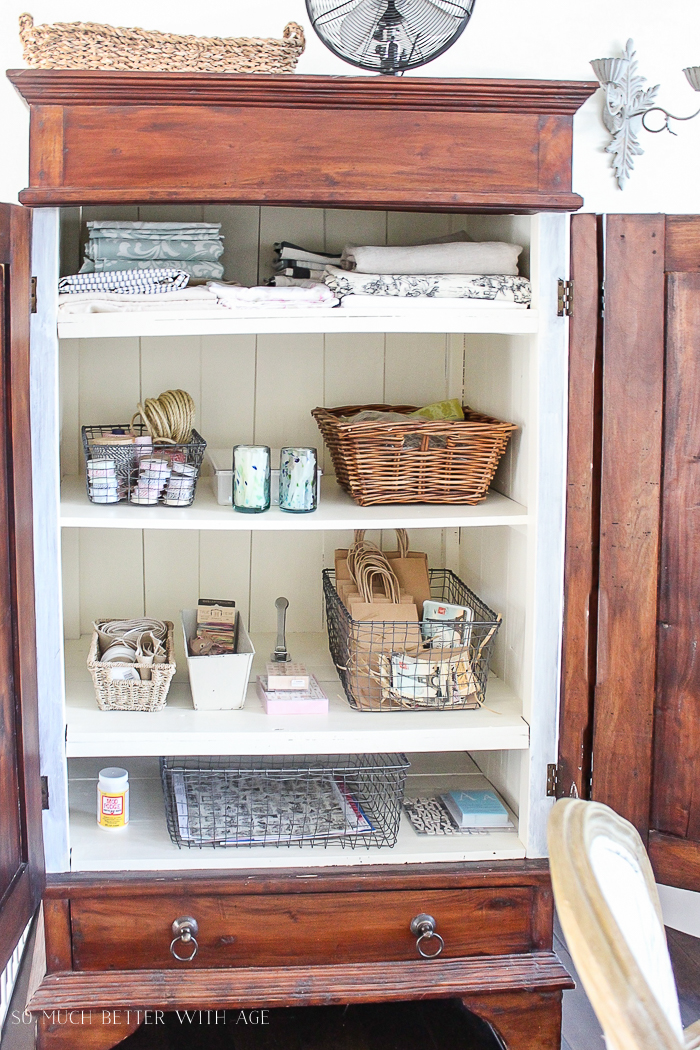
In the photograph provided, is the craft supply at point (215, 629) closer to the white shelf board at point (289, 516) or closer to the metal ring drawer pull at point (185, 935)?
the white shelf board at point (289, 516)

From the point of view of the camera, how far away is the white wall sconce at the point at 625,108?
224 cm

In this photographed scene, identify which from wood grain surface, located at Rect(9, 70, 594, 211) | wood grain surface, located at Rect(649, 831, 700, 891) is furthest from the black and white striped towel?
wood grain surface, located at Rect(649, 831, 700, 891)

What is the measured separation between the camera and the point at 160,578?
7.59 ft

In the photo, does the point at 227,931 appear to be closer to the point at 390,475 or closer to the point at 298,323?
the point at 390,475

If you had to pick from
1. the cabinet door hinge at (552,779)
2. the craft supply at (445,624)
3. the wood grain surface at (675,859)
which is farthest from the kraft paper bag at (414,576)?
the wood grain surface at (675,859)

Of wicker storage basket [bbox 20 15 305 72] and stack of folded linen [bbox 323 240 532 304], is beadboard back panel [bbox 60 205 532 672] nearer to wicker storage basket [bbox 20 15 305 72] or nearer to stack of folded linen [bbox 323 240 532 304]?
stack of folded linen [bbox 323 240 532 304]

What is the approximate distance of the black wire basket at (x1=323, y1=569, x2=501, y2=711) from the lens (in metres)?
1.93

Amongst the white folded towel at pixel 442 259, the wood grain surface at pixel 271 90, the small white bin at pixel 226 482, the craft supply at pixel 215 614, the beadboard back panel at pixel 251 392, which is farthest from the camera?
the beadboard back panel at pixel 251 392

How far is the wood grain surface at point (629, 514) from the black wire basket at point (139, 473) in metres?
0.75

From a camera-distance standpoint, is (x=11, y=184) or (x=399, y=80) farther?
(x=11, y=184)

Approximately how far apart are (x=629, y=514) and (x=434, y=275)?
0.55 meters

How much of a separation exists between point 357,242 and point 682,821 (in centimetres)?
137

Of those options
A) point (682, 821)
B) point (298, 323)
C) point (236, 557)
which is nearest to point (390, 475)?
point (298, 323)

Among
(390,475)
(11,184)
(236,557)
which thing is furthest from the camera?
(236,557)
